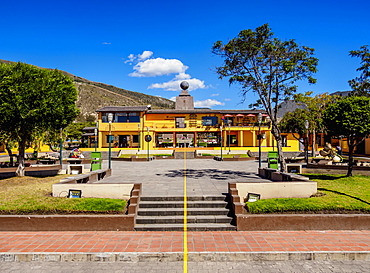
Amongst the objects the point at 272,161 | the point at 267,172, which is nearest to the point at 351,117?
the point at 267,172

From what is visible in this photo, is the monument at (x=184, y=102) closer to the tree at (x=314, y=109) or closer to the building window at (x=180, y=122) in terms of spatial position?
the building window at (x=180, y=122)

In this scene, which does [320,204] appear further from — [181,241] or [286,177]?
[181,241]

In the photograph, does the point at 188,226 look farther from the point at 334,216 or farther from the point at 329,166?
the point at 329,166

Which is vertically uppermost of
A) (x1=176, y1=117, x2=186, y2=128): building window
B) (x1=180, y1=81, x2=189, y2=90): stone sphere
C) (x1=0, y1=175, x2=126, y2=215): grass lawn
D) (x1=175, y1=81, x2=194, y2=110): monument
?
(x1=180, y1=81, x2=189, y2=90): stone sphere

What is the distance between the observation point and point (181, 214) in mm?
7805

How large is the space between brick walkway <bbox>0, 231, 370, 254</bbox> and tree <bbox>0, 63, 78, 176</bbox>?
6534 millimetres

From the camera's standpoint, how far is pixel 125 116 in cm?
4050

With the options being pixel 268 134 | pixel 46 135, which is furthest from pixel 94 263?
pixel 268 134

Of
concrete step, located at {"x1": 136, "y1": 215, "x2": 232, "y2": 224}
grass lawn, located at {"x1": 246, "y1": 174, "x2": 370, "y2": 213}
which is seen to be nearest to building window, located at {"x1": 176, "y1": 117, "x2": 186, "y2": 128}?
grass lawn, located at {"x1": 246, "y1": 174, "x2": 370, "y2": 213}

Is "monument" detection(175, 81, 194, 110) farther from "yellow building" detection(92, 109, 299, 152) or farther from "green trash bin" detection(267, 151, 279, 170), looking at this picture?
"green trash bin" detection(267, 151, 279, 170)

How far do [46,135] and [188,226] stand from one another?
1198 cm

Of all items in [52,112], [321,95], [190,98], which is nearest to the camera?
[52,112]

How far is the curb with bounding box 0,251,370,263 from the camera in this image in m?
5.71

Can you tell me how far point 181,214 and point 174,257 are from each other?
208 cm
